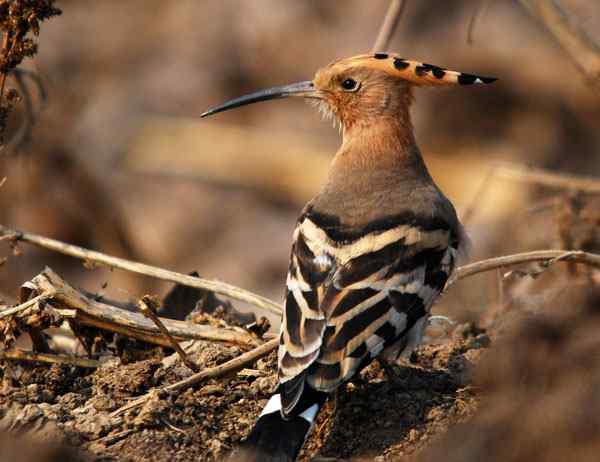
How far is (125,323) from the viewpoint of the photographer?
4332 millimetres

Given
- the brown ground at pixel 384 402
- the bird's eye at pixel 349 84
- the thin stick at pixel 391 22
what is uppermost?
the thin stick at pixel 391 22

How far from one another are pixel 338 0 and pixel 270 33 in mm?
551

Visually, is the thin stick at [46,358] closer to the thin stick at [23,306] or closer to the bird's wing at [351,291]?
the thin stick at [23,306]

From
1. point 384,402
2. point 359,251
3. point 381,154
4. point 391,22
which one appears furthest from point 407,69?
point 384,402

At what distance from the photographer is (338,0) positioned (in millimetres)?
9281

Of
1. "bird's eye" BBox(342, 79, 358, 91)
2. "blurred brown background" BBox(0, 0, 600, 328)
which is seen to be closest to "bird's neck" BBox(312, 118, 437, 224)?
"bird's eye" BBox(342, 79, 358, 91)

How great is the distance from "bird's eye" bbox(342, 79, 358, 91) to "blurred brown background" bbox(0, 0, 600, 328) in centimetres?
263

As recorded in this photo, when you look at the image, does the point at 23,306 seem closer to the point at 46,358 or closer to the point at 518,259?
the point at 46,358

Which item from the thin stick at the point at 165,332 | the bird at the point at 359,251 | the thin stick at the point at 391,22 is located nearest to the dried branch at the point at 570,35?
the thin stick at the point at 391,22

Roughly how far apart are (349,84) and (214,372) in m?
1.60

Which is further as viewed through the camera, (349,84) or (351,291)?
(349,84)

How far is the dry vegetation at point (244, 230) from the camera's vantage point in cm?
370

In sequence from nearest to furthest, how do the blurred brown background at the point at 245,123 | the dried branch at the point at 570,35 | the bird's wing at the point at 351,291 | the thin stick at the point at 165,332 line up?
the bird's wing at the point at 351,291 < the thin stick at the point at 165,332 < the dried branch at the point at 570,35 < the blurred brown background at the point at 245,123

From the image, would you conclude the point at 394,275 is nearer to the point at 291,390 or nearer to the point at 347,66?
the point at 291,390
